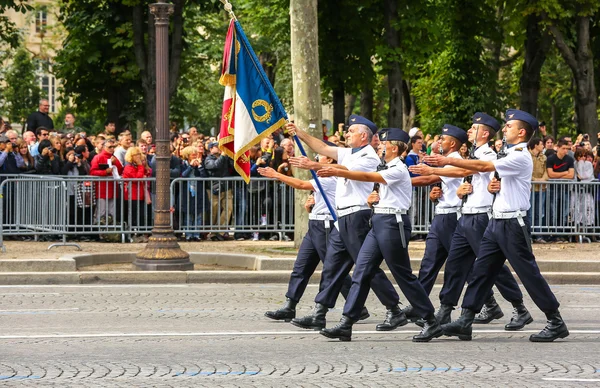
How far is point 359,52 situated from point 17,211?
17156 mm

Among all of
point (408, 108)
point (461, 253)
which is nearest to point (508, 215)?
point (461, 253)

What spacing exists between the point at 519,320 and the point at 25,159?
10673mm

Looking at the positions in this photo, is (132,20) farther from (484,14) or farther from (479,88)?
(479,88)

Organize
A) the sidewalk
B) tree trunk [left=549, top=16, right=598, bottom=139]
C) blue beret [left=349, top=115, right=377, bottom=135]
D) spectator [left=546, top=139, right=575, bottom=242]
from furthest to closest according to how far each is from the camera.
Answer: tree trunk [left=549, top=16, right=598, bottom=139]
spectator [left=546, top=139, right=575, bottom=242]
the sidewalk
blue beret [left=349, top=115, right=377, bottom=135]

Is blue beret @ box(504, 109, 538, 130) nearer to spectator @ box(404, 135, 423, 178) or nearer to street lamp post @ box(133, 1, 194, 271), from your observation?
street lamp post @ box(133, 1, 194, 271)

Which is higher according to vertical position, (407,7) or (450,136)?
(407,7)

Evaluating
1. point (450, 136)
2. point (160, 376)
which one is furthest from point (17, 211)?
point (160, 376)

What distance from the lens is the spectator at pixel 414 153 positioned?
19.2 m

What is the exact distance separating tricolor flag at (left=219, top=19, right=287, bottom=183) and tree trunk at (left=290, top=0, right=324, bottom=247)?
421cm

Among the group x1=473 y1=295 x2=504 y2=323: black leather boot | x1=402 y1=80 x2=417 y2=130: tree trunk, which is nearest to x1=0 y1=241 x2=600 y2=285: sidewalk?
x1=473 y1=295 x2=504 y2=323: black leather boot

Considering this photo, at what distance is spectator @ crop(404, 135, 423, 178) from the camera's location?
62.9 ft

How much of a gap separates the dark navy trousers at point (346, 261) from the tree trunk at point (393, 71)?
20221 mm

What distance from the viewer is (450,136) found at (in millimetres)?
11688

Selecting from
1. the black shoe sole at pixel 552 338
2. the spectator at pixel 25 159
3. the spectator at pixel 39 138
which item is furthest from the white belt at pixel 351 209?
the spectator at pixel 39 138
